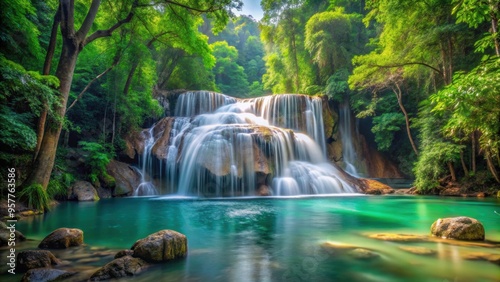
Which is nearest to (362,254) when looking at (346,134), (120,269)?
(120,269)

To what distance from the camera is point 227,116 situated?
62.8 feet

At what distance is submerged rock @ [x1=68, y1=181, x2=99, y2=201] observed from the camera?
1133 cm

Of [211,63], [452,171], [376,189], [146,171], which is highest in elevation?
[211,63]

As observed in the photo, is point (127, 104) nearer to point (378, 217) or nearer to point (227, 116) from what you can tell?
point (227, 116)

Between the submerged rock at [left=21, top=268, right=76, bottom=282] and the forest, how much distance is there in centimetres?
419

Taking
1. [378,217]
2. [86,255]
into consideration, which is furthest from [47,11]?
[378,217]

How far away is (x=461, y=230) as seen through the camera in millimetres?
4613

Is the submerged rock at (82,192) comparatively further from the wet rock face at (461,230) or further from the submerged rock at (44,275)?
the wet rock face at (461,230)

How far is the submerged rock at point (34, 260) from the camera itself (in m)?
3.19

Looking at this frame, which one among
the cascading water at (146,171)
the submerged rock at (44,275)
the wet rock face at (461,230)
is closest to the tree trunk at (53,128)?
the submerged rock at (44,275)

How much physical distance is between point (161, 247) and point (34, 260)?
1516 millimetres

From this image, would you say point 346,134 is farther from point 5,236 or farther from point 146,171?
point 5,236

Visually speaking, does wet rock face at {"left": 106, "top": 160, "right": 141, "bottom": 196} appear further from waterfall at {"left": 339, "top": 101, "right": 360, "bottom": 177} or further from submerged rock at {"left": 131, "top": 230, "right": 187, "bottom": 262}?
waterfall at {"left": 339, "top": 101, "right": 360, "bottom": 177}

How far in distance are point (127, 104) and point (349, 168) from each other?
53.4 ft
